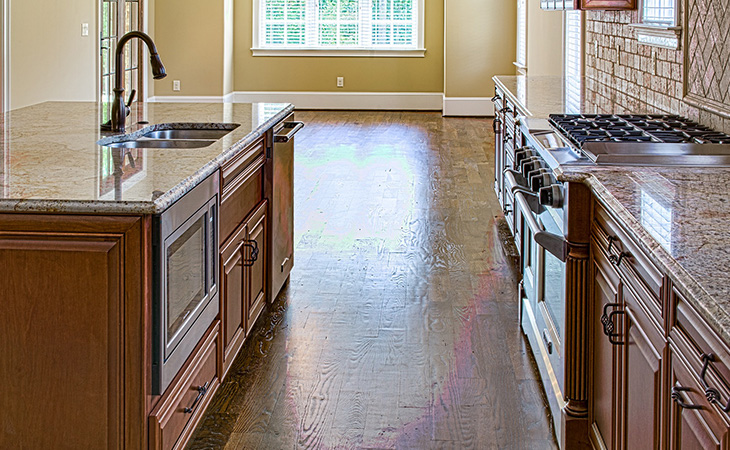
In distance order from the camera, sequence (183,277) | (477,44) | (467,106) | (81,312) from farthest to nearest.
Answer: (467,106)
(477,44)
(183,277)
(81,312)

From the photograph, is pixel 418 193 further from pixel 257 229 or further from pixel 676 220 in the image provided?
pixel 676 220

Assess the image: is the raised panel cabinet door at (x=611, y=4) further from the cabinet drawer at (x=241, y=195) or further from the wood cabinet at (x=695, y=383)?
the wood cabinet at (x=695, y=383)

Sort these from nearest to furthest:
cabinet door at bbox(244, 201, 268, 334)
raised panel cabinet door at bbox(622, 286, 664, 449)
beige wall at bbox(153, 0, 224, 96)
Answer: raised panel cabinet door at bbox(622, 286, 664, 449)
cabinet door at bbox(244, 201, 268, 334)
beige wall at bbox(153, 0, 224, 96)

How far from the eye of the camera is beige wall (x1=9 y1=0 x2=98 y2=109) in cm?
652

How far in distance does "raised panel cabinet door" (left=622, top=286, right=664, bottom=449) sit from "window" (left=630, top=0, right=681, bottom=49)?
75.2 inches

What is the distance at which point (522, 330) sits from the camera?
3.50 metres

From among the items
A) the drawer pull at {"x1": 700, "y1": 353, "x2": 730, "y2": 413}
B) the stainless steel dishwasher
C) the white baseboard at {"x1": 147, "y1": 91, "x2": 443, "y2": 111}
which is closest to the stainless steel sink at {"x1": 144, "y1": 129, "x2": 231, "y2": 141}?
the stainless steel dishwasher

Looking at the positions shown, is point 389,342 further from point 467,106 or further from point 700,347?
point 467,106

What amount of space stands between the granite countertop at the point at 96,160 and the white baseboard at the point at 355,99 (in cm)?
841

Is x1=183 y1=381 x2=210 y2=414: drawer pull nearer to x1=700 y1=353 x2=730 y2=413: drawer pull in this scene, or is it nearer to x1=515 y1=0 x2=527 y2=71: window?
x1=700 y1=353 x2=730 y2=413: drawer pull

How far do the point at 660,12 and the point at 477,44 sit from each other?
7.56 metres

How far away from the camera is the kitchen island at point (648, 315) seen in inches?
51.8

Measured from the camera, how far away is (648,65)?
155 inches

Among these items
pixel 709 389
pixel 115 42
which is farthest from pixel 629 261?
pixel 115 42
